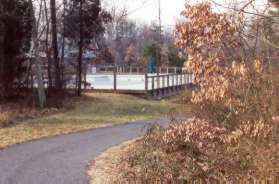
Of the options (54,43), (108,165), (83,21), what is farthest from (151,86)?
(108,165)

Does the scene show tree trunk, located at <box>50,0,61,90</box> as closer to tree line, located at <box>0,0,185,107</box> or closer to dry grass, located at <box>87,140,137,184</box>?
tree line, located at <box>0,0,185,107</box>

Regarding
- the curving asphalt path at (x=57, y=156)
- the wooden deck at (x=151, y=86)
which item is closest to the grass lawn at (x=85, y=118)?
the curving asphalt path at (x=57, y=156)

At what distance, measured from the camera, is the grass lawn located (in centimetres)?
1608

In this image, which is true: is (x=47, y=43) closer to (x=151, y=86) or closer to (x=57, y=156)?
(x=151, y=86)

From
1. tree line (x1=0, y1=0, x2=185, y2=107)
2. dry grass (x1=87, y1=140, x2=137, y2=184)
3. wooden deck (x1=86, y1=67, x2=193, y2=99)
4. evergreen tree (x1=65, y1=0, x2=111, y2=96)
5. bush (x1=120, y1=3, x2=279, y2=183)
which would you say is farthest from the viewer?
wooden deck (x1=86, y1=67, x2=193, y2=99)

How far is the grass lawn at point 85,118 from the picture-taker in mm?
16078

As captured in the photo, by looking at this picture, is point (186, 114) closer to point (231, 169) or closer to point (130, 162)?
point (130, 162)

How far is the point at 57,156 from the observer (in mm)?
12500

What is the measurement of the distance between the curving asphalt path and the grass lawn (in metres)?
0.83

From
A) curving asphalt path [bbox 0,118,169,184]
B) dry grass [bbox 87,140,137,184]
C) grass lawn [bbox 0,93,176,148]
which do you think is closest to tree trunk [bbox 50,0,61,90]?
grass lawn [bbox 0,93,176,148]

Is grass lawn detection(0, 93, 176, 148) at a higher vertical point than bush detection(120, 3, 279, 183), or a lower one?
lower

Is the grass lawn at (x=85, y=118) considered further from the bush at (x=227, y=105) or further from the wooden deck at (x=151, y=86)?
the bush at (x=227, y=105)

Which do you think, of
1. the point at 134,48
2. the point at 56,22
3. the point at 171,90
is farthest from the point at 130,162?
the point at 134,48

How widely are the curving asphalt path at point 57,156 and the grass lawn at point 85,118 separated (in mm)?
834
